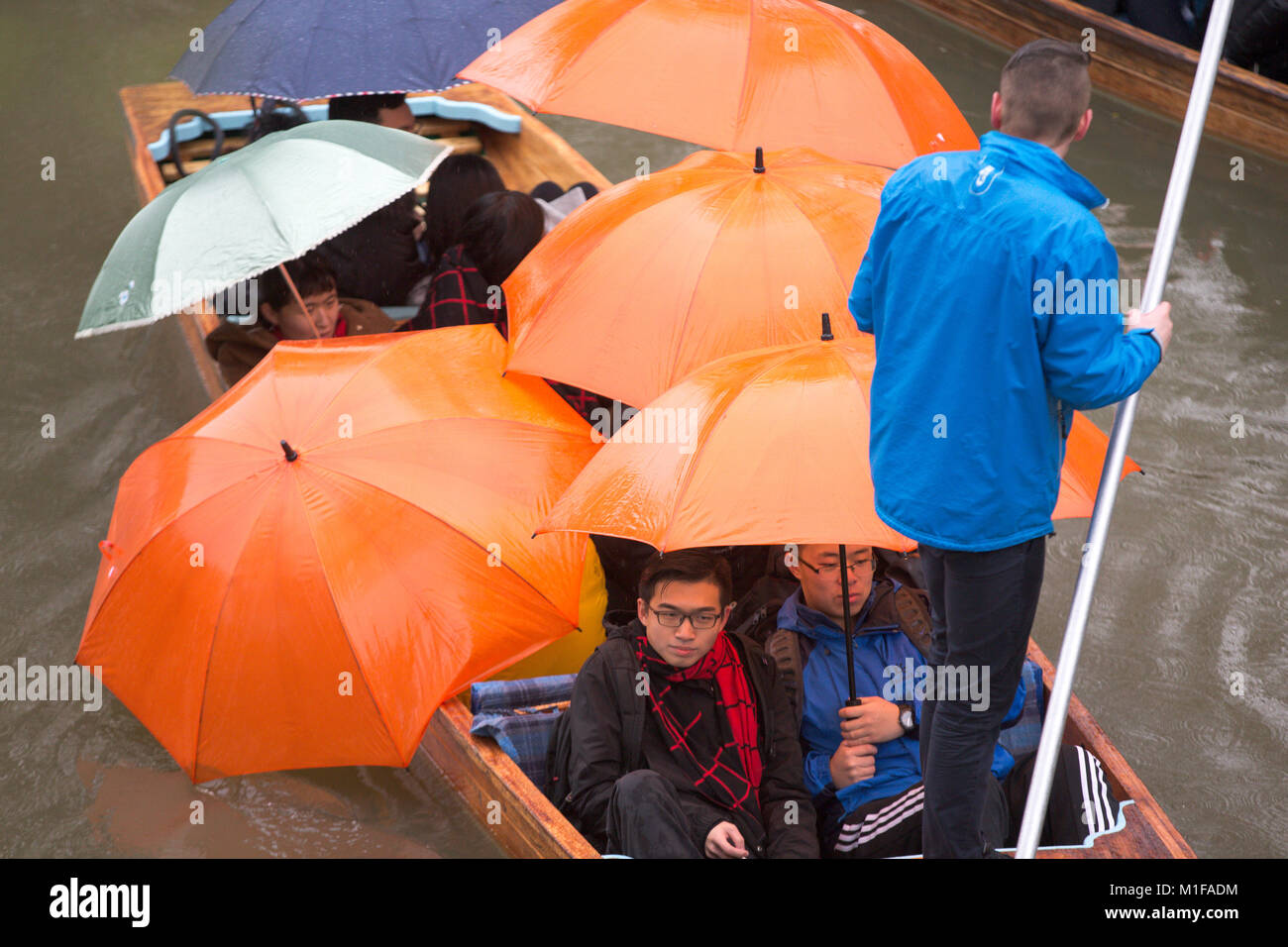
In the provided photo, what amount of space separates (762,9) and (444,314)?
108 centimetres

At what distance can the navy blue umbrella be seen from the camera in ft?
12.8

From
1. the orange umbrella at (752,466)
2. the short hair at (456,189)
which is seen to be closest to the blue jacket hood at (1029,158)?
the orange umbrella at (752,466)

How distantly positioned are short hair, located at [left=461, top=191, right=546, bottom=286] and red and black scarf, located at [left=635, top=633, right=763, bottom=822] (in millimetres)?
1393

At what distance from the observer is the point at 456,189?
392cm

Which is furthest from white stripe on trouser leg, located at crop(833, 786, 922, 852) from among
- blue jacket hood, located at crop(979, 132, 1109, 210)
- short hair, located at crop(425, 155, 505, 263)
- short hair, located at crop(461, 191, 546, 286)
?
short hair, located at crop(425, 155, 505, 263)

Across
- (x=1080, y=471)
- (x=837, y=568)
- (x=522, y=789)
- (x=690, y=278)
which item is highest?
(x=690, y=278)

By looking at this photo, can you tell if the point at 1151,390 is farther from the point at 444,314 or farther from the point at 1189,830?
the point at 444,314

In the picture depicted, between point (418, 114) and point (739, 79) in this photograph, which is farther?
point (418, 114)

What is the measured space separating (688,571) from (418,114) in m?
3.36

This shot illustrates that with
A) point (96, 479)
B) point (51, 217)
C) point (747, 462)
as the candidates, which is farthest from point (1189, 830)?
point (51, 217)

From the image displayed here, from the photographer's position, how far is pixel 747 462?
2236mm

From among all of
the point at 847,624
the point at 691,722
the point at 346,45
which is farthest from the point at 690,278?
the point at 346,45

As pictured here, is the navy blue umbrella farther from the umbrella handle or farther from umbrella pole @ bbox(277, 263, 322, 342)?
umbrella pole @ bbox(277, 263, 322, 342)

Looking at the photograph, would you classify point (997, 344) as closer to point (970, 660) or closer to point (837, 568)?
point (970, 660)
